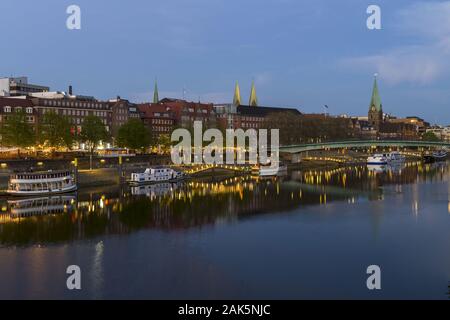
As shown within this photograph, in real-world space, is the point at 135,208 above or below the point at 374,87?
below

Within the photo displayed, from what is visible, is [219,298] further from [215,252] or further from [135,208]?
[135,208]

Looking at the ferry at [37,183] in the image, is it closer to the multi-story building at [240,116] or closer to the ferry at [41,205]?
the ferry at [41,205]

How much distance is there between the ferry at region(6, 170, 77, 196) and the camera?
42031mm

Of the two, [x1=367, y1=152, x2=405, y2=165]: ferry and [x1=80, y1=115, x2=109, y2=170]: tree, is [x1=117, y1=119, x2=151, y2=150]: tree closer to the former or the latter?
[x1=80, y1=115, x2=109, y2=170]: tree

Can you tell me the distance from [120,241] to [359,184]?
3603 centimetres

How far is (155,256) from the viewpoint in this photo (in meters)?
23.5

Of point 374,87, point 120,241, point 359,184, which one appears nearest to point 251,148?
point 359,184

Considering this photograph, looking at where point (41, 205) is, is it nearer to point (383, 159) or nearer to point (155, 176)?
point (155, 176)

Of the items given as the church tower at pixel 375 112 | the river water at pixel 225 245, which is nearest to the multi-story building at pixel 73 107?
the river water at pixel 225 245

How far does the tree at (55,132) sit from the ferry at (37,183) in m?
18.8

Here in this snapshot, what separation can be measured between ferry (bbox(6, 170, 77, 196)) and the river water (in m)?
1.25
